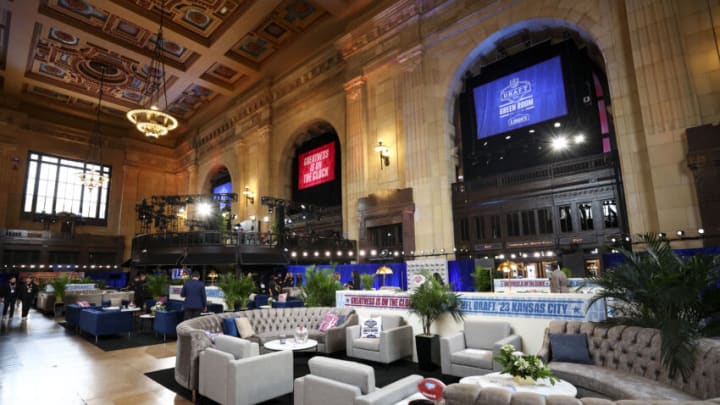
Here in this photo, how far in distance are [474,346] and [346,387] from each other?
3.04 meters

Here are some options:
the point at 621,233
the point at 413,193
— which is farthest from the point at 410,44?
the point at 621,233

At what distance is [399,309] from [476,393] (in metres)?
4.59

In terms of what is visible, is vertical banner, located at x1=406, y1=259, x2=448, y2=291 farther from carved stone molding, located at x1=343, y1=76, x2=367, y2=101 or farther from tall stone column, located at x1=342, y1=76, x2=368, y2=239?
carved stone molding, located at x1=343, y1=76, x2=367, y2=101

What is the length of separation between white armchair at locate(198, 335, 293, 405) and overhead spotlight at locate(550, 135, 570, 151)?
941 cm

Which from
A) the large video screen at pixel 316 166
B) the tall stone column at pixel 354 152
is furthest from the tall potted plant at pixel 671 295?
the large video screen at pixel 316 166

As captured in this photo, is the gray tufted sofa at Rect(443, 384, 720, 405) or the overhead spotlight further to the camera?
the overhead spotlight

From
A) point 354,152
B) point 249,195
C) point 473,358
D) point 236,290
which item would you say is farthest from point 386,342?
point 249,195

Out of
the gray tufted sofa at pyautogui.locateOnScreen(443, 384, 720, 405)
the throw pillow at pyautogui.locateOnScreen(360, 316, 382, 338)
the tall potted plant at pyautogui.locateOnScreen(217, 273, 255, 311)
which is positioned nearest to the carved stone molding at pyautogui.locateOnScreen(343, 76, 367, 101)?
the tall potted plant at pyautogui.locateOnScreen(217, 273, 255, 311)

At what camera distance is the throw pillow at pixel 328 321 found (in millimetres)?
6961

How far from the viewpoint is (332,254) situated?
15.1 m

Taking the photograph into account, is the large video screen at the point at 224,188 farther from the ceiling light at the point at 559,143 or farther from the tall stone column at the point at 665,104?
the tall stone column at the point at 665,104

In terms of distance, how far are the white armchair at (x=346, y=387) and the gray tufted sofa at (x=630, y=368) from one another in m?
1.87

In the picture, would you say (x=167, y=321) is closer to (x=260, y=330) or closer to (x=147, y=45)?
(x=260, y=330)

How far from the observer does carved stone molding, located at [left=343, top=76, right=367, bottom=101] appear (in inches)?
623
